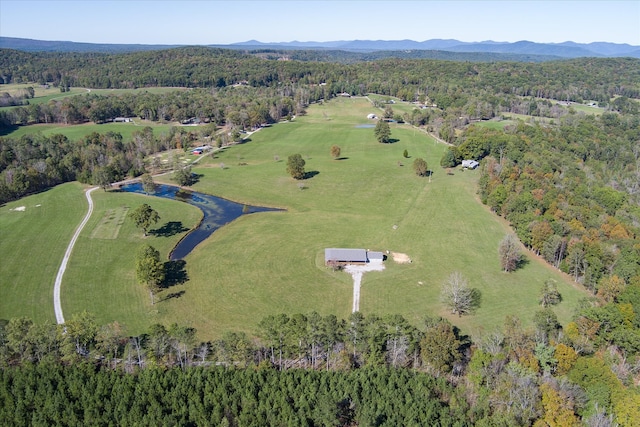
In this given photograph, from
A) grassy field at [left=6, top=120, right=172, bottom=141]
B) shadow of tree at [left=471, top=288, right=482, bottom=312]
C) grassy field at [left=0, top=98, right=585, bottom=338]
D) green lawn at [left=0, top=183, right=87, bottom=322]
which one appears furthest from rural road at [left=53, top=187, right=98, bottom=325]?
grassy field at [left=6, top=120, right=172, bottom=141]

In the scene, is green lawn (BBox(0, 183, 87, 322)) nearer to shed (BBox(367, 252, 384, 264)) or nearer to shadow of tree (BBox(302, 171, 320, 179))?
shed (BBox(367, 252, 384, 264))

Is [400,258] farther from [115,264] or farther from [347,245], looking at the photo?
[115,264]

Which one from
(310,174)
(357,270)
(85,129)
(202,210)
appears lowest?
(357,270)

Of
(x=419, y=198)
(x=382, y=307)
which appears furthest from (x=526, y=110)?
(x=382, y=307)

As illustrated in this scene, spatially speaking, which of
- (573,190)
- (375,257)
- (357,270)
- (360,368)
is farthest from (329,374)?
(573,190)

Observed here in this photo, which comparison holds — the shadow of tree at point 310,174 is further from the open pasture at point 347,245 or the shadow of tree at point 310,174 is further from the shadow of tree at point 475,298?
the shadow of tree at point 475,298
